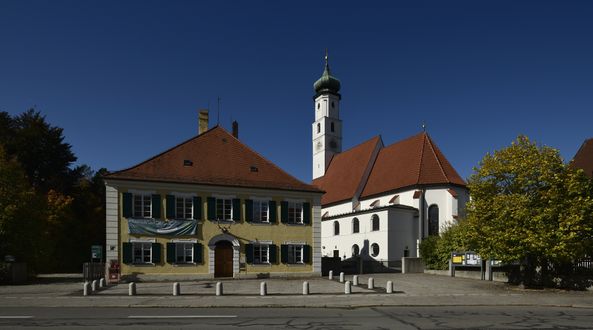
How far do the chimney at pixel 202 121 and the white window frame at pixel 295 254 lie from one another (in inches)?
440

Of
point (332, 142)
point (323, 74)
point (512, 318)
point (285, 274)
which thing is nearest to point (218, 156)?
point (285, 274)

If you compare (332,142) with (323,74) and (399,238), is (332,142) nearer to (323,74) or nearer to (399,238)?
(323,74)

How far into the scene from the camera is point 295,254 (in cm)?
2975

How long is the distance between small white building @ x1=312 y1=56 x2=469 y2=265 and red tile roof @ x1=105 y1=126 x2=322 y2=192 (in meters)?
13.5

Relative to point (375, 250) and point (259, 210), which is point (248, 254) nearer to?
point (259, 210)

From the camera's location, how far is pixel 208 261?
2761cm

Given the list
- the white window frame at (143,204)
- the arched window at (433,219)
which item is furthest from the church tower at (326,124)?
the white window frame at (143,204)

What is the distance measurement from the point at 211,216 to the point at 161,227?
3081 mm

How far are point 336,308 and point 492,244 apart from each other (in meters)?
10.3

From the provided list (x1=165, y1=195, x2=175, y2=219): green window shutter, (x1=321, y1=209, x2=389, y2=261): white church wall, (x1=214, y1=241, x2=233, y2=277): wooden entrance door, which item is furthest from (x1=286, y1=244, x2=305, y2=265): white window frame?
(x1=321, y1=209, x2=389, y2=261): white church wall

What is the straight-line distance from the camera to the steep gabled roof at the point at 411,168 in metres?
41.9

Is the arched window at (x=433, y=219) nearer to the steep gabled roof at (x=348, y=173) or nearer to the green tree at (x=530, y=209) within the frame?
the steep gabled roof at (x=348, y=173)

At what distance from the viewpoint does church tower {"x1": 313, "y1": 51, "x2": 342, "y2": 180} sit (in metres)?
63.5

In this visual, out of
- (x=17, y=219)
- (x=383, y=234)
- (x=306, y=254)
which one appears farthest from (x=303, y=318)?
(x=383, y=234)
